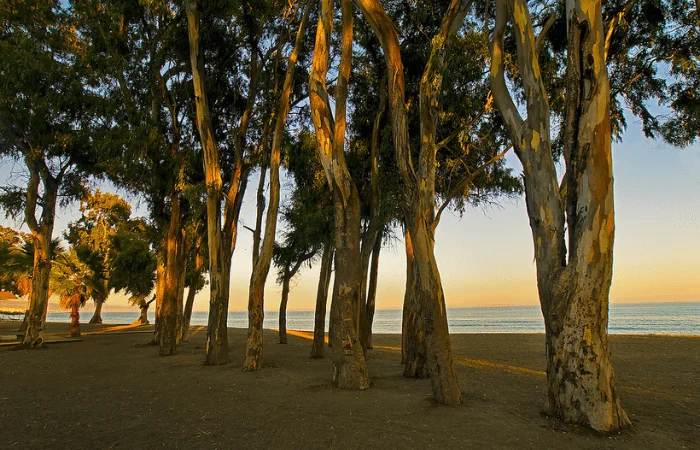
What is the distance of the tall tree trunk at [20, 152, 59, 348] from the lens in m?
15.0

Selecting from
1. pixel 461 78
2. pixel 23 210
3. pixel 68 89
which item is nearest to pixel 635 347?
pixel 461 78

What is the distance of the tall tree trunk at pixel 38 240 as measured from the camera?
1499 cm

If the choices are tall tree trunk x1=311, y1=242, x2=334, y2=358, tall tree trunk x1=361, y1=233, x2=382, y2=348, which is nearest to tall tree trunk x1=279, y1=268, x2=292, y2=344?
tall tree trunk x1=311, y1=242, x2=334, y2=358

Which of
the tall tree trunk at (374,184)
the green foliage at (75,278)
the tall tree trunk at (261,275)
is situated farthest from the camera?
the green foliage at (75,278)

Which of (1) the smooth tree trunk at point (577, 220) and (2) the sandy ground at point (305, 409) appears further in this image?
(1) the smooth tree trunk at point (577, 220)

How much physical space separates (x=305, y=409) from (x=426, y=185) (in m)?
3.97

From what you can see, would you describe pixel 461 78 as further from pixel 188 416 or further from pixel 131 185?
pixel 131 185

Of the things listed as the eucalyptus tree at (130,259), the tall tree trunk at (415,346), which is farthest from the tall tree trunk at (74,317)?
the tall tree trunk at (415,346)

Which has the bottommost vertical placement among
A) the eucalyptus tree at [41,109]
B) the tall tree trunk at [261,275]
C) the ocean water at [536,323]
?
the ocean water at [536,323]

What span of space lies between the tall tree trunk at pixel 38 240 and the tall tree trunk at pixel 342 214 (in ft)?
39.3

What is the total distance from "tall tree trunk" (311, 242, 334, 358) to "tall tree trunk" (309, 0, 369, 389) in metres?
4.36

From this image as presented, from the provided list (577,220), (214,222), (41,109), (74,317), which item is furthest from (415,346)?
(74,317)

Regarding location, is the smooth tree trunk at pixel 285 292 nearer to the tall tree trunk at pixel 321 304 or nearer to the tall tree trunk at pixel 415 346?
the tall tree trunk at pixel 321 304

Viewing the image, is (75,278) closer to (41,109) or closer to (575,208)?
(41,109)
